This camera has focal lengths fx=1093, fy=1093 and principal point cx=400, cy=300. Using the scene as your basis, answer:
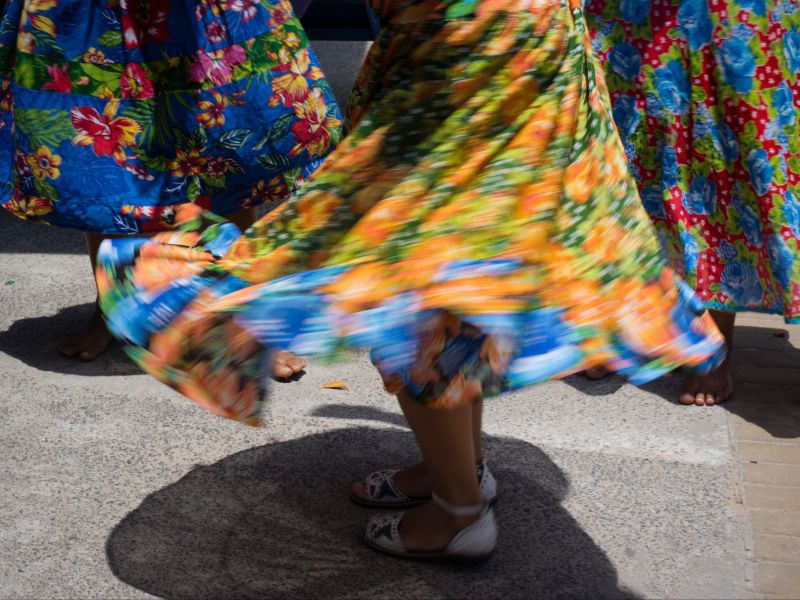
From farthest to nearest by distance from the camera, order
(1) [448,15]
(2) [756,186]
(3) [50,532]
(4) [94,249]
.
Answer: (4) [94,249] < (2) [756,186] < (3) [50,532] < (1) [448,15]

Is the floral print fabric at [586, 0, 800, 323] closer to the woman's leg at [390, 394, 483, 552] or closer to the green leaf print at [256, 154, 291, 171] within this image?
the green leaf print at [256, 154, 291, 171]

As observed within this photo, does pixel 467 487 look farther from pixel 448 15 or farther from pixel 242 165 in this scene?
pixel 242 165

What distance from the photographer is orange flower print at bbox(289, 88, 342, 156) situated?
11.4 ft

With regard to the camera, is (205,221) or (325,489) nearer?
(205,221)

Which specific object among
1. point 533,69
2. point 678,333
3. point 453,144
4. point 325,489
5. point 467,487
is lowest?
point 325,489

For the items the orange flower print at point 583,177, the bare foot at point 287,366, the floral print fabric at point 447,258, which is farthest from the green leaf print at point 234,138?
the orange flower print at point 583,177

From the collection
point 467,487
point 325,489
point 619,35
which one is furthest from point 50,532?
point 619,35

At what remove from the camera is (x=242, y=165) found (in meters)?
3.41

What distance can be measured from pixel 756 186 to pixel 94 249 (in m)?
2.13

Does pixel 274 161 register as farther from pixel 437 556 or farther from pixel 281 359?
pixel 437 556

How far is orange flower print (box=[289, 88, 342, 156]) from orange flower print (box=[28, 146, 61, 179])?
0.72m

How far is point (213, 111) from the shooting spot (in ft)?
10.9

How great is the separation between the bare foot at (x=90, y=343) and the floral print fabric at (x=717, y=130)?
6.04ft

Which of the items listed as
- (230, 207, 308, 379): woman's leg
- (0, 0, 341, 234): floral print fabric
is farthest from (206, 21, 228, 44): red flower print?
(230, 207, 308, 379): woman's leg
